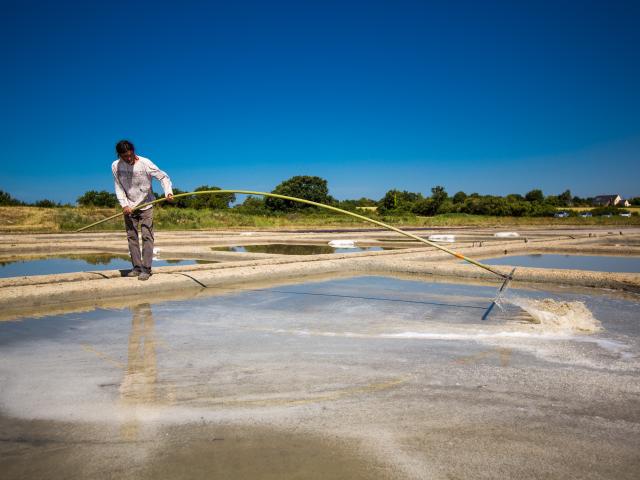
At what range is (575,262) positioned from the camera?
956cm

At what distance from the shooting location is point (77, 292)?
A: 4.72 meters

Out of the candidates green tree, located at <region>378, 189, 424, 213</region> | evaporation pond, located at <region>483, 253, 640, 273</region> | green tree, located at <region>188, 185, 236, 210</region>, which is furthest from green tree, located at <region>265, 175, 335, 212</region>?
evaporation pond, located at <region>483, 253, 640, 273</region>

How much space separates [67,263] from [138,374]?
7032mm

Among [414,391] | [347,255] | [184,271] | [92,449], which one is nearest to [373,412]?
[414,391]

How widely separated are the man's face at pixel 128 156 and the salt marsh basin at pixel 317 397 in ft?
6.53

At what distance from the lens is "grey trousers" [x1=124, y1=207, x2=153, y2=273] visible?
5.38m

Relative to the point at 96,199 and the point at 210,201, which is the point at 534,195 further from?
the point at 96,199

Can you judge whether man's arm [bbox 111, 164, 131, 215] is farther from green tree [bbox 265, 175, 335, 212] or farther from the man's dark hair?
green tree [bbox 265, 175, 335, 212]

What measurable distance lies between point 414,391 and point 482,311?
218 centimetres

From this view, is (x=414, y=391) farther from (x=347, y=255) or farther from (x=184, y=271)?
(x=347, y=255)

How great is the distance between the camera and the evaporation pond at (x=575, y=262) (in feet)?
28.1

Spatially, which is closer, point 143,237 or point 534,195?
point 143,237

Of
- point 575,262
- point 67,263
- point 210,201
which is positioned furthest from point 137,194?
point 210,201

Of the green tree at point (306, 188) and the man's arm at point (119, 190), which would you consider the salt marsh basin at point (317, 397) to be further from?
the green tree at point (306, 188)
